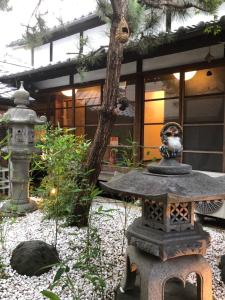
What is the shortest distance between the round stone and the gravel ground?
0.08 m

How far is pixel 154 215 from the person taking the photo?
2625 millimetres

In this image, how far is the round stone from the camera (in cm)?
357

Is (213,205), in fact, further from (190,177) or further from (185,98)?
(190,177)

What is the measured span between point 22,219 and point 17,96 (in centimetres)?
266

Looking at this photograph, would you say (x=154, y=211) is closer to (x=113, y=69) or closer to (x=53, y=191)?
(x=53, y=191)

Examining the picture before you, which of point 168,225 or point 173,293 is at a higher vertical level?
point 168,225

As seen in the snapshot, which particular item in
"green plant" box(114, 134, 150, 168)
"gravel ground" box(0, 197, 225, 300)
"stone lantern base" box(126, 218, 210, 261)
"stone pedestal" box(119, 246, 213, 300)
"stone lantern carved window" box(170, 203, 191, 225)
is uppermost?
"green plant" box(114, 134, 150, 168)

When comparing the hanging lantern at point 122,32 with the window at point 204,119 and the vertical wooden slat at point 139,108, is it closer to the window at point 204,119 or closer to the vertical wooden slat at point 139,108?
the window at point 204,119

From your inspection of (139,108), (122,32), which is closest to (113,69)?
(122,32)

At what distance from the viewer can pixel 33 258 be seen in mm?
3604

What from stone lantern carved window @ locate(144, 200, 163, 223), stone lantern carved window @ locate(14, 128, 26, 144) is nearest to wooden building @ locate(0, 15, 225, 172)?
stone lantern carved window @ locate(14, 128, 26, 144)

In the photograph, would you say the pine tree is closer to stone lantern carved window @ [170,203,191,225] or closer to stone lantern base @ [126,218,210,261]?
stone lantern base @ [126,218,210,261]

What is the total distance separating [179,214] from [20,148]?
451 centimetres

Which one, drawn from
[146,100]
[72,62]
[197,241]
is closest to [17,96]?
[72,62]
